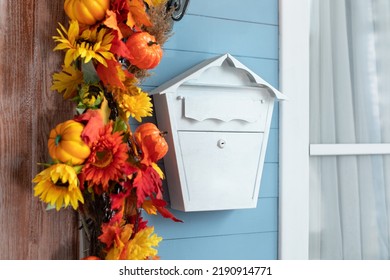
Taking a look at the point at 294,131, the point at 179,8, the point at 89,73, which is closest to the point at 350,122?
the point at 294,131

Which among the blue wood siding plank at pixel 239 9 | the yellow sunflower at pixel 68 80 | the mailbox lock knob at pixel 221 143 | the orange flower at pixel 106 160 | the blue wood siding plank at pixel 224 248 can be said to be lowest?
the blue wood siding plank at pixel 224 248

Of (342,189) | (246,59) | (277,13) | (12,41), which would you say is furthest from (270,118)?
(12,41)

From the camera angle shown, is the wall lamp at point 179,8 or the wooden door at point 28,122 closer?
the wooden door at point 28,122

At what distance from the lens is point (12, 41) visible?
118 cm

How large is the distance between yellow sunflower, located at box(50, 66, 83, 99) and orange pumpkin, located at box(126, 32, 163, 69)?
125mm

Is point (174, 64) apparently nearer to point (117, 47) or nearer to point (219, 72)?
point (219, 72)

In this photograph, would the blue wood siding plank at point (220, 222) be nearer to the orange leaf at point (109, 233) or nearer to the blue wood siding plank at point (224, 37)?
the orange leaf at point (109, 233)

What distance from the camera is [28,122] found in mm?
1195

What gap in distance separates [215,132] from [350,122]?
2.12 feet

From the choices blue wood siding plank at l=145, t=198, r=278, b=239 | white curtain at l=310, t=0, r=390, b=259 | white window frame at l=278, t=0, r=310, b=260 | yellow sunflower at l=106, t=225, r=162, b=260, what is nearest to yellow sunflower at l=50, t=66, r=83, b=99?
yellow sunflower at l=106, t=225, r=162, b=260

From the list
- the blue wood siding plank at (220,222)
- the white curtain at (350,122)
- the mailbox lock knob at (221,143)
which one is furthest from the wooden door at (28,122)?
the white curtain at (350,122)

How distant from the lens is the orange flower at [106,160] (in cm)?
104

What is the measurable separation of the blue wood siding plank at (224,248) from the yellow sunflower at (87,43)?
0.60 m

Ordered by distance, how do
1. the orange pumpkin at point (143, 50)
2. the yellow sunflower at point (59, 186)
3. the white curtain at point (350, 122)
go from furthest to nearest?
1. the white curtain at point (350, 122)
2. the orange pumpkin at point (143, 50)
3. the yellow sunflower at point (59, 186)
